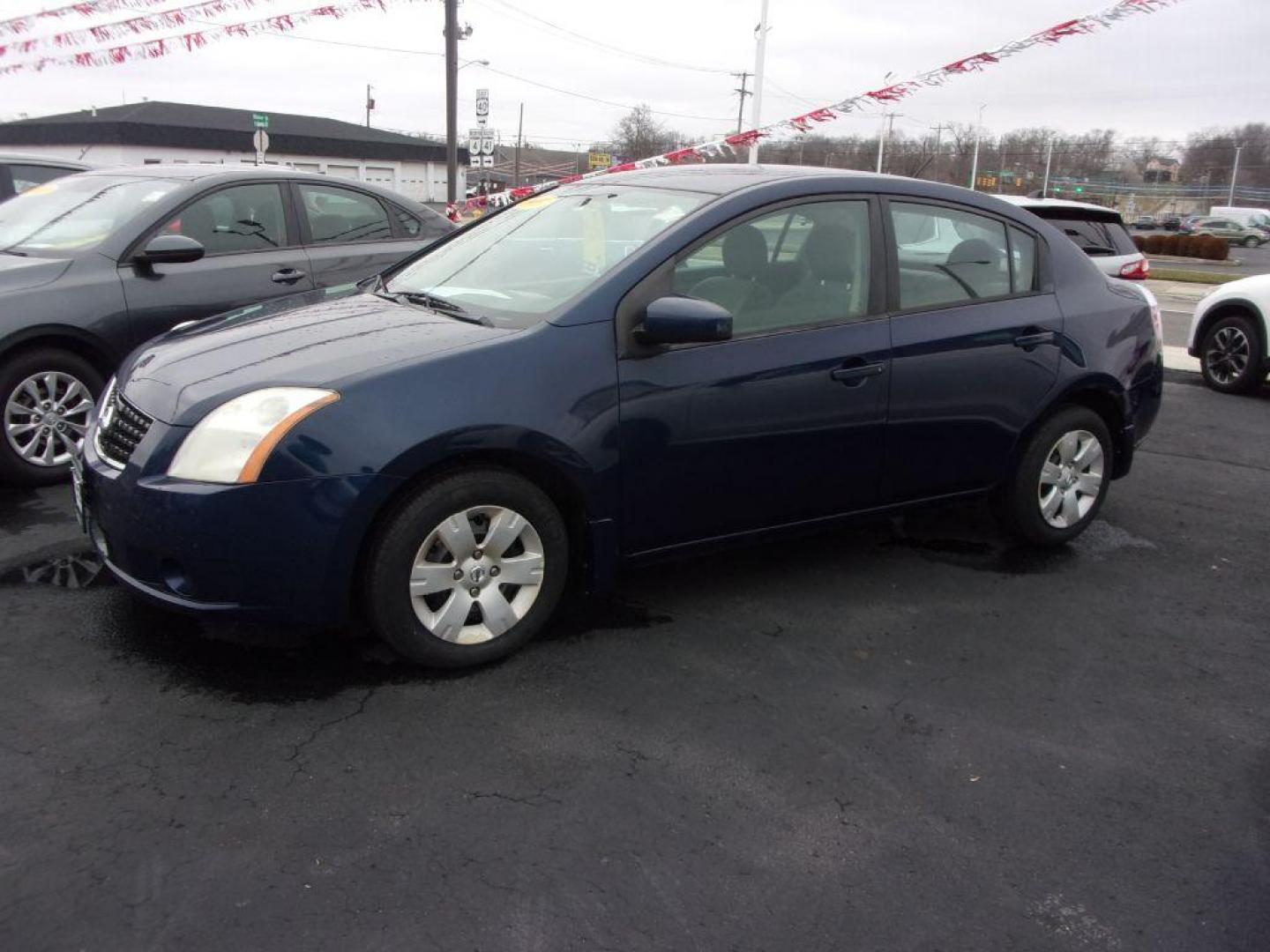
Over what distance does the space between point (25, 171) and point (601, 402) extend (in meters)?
7.23

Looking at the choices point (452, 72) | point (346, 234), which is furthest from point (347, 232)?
point (452, 72)

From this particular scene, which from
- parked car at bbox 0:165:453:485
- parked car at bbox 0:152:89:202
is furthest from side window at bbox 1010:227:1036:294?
parked car at bbox 0:152:89:202

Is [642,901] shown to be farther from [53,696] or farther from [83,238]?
[83,238]

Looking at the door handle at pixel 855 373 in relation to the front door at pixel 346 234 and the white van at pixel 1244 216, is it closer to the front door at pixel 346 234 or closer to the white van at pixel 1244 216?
the front door at pixel 346 234

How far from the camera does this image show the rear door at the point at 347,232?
644cm

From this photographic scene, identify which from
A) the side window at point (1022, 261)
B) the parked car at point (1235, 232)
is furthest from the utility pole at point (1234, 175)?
the side window at point (1022, 261)

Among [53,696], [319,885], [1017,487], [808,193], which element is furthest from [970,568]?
[53,696]

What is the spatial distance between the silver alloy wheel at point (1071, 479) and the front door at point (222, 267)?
422cm

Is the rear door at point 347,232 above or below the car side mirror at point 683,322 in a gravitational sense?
above

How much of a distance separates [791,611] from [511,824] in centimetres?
176

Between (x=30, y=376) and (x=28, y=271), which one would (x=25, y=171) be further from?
(x=30, y=376)

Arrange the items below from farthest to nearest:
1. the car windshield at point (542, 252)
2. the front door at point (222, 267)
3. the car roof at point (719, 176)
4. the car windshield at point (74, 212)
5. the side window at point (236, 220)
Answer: the side window at point (236, 220) → the car windshield at point (74, 212) → the front door at point (222, 267) → the car roof at point (719, 176) → the car windshield at point (542, 252)

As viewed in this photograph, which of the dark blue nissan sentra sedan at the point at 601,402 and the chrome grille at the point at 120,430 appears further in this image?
the chrome grille at the point at 120,430

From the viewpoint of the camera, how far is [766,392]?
12.6 ft
